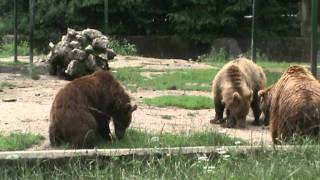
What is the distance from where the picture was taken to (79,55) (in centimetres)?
1359

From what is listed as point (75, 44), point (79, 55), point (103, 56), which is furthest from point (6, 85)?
point (103, 56)

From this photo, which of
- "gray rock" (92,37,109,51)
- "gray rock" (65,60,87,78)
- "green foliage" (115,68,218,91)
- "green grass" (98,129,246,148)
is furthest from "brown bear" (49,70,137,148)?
"gray rock" (92,37,109,51)

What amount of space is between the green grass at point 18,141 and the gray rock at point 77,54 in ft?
19.6

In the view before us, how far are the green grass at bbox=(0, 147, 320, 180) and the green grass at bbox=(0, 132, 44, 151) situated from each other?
1.93m

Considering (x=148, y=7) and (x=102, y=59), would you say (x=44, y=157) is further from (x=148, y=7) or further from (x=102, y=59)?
(x=148, y=7)

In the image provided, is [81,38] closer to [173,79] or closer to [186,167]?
[173,79]

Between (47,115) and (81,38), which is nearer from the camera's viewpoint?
(47,115)

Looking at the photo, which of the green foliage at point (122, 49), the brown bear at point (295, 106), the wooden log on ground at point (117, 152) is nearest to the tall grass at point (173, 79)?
the brown bear at point (295, 106)

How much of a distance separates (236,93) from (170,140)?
7.54ft

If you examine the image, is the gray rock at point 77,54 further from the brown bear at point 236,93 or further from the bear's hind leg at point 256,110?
the bear's hind leg at point 256,110

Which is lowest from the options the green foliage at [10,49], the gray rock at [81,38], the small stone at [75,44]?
the green foliage at [10,49]

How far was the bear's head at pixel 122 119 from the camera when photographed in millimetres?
7773

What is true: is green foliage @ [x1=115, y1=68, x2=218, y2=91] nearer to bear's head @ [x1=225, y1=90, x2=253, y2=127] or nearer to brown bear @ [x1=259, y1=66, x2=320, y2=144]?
bear's head @ [x1=225, y1=90, x2=253, y2=127]

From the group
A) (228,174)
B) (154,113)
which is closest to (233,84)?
(154,113)
